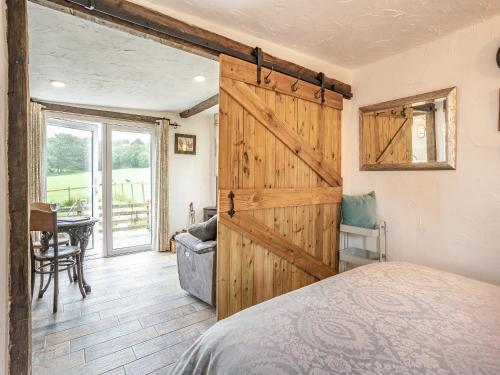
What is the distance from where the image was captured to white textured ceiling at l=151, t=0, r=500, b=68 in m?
1.68

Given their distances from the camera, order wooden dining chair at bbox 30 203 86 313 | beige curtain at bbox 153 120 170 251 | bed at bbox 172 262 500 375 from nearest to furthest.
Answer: bed at bbox 172 262 500 375
wooden dining chair at bbox 30 203 86 313
beige curtain at bbox 153 120 170 251

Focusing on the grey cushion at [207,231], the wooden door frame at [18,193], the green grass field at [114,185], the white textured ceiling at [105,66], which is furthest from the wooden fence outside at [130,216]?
the wooden door frame at [18,193]

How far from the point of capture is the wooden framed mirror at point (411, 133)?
6.75 feet

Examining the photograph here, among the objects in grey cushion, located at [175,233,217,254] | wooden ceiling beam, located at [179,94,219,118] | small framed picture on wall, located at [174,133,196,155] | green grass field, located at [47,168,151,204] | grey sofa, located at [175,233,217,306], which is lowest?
grey sofa, located at [175,233,217,306]

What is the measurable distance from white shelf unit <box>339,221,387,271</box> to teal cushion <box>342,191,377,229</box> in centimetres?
6

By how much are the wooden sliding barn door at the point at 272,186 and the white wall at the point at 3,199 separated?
116 cm

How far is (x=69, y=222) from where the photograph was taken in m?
2.74

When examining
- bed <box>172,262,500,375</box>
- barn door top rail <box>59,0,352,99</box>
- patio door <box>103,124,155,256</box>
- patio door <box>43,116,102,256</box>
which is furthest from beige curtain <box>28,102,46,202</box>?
bed <box>172,262,500,375</box>

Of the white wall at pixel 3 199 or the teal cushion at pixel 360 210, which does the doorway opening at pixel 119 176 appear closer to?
the white wall at pixel 3 199

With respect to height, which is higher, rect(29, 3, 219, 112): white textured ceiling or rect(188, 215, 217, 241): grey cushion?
rect(29, 3, 219, 112): white textured ceiling

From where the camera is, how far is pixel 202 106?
4.04 metres

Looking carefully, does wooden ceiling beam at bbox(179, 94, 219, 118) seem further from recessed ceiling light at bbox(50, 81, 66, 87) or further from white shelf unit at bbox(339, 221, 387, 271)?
white shelf unit at bbox(339, 221, 387, 271)

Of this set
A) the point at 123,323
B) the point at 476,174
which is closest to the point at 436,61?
the point at 476,174

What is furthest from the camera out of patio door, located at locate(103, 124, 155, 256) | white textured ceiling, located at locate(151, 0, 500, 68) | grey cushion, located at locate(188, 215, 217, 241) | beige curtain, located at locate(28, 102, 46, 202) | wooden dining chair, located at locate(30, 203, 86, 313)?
patio door, located at locate(103, 124, 155, 256)
